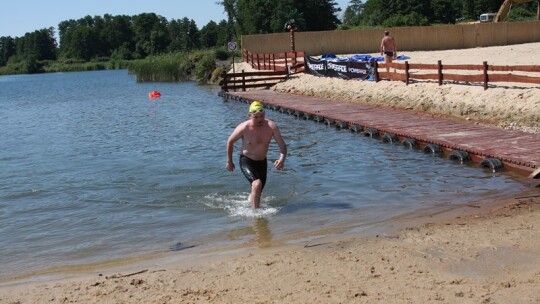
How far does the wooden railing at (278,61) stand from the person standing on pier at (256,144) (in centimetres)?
2559

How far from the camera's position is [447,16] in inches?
3602

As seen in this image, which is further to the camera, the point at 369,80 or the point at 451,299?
the point at 369,80

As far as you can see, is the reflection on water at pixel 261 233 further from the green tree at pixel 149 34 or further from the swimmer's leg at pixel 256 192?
the green tree at pixel 149 34

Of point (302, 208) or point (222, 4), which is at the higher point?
point (222, 4)

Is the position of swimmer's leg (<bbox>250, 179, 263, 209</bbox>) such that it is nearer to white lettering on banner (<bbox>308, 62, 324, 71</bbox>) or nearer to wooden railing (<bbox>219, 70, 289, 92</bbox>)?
white lettering on banner (<bbox>308, 62, 324, 71</bbox>)

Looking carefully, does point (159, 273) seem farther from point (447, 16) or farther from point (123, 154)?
point (447, 16)

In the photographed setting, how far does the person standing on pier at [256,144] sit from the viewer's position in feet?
28.9

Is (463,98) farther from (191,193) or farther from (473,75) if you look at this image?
(191,193)

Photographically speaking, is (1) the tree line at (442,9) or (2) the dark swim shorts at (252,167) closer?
(2) the dark swim shorts at (252,167)

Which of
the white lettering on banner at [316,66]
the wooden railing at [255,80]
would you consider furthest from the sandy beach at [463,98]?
the wooden railing at [255,80]

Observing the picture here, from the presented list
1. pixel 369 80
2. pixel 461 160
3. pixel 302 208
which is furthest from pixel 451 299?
pixel 369 80

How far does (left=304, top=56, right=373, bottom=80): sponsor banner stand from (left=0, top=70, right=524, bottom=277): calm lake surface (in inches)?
269

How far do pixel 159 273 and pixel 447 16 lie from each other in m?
90.7

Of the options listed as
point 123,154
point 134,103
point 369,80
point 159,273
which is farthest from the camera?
point 134,103
